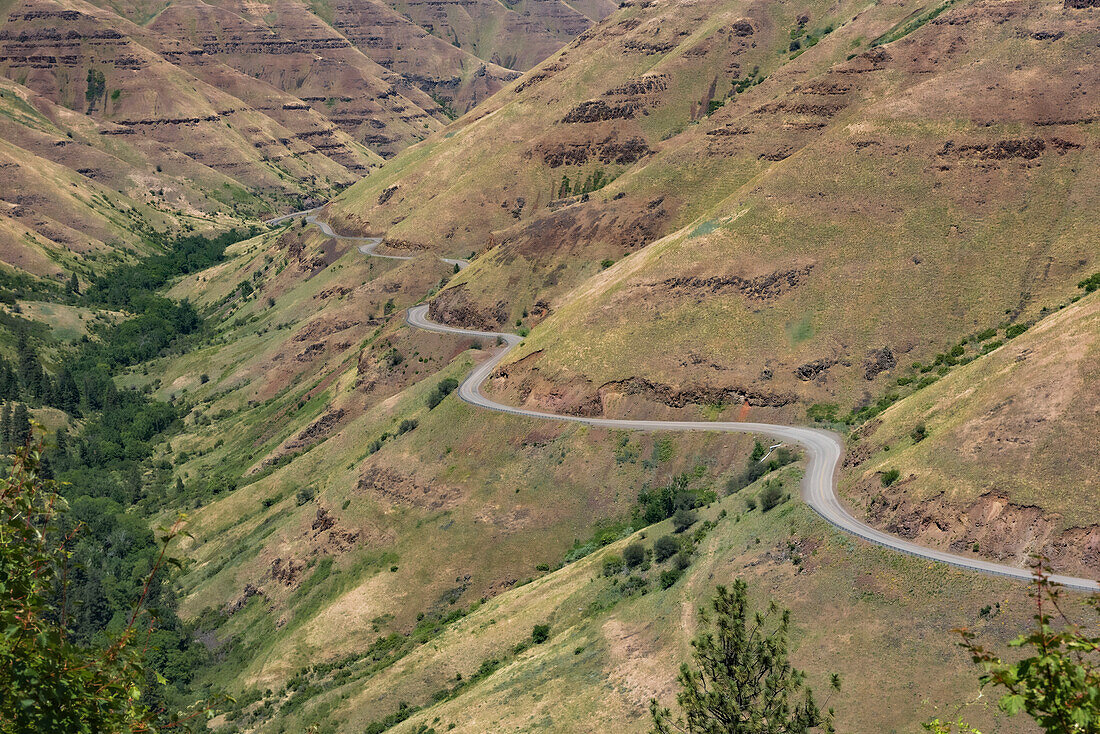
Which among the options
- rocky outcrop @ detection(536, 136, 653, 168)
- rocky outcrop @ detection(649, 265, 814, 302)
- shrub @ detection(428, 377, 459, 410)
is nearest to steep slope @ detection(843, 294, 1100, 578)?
rocky outcrop @ detection(649, 265, 814, 302)

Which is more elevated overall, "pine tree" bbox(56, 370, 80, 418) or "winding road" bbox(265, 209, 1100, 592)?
"winding road" bbox(265, 209, 1100, 592)

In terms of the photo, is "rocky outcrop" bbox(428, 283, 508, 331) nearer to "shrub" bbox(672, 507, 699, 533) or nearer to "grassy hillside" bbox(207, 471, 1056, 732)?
"grassy hillside" bbox(207, 471, 1056, 732)

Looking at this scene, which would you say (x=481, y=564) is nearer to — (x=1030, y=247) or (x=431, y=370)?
(x=431, y=370)

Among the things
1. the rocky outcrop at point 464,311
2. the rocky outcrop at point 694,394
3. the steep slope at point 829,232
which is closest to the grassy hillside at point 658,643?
the rocky outcrop at point 694,394

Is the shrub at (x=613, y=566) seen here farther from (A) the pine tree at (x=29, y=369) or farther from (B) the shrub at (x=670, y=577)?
(A) the pine tree at (x=29, y=369)

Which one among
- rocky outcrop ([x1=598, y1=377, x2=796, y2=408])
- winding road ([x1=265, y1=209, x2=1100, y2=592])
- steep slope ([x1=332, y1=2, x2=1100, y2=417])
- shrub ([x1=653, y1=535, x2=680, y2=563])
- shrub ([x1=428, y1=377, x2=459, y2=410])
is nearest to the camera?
winding road ([x1=265, y1=209, x2=1100, y2=592])
